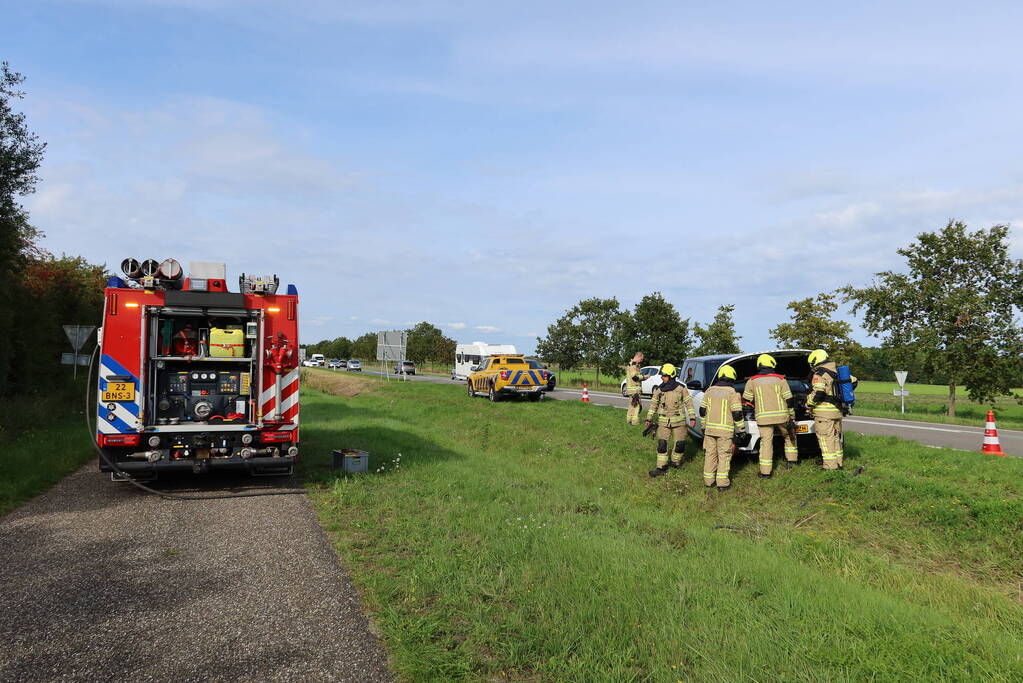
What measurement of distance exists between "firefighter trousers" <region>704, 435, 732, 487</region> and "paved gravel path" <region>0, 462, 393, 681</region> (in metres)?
5.82

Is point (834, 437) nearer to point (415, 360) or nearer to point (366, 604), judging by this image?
point (366, 604)

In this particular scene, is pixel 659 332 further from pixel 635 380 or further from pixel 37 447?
pixel 37 447

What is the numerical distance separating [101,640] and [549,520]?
4.26 meters

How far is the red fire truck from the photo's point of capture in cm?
837

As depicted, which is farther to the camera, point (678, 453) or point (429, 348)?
point (429, 348)

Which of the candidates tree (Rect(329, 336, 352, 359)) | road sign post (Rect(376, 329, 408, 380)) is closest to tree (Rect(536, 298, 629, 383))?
road sign post (Rect(376, 329, 408, 380))

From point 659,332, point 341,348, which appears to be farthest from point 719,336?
point 341,348

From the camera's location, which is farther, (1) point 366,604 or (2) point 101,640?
(1) point 366,604

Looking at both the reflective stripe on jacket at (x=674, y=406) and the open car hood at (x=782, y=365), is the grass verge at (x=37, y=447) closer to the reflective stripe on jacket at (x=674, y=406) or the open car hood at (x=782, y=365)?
the reflective stripe on jacket at (x=674, y=406)

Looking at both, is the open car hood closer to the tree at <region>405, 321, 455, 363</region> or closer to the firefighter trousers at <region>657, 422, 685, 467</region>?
the firefighter trousers at <region>657, 422, 685, 467</region>

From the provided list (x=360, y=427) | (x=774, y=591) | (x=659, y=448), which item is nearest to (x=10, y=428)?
(x=360, y=427)

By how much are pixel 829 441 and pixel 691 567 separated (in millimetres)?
4911

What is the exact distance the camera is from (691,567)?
17.1 ft

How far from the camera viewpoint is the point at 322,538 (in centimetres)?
638
